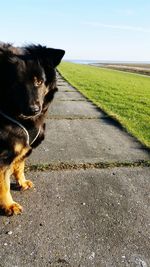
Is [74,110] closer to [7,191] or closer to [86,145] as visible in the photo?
[86,145]

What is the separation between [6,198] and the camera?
15.1ft

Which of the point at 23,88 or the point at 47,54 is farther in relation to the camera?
the point at 47,54

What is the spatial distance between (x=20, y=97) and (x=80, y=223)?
154 centimetres

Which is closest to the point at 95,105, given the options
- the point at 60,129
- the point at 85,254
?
the point at 60,129

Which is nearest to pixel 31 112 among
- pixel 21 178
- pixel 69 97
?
pixel 21 178

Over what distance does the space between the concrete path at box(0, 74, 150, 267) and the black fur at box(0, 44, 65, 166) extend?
81cm

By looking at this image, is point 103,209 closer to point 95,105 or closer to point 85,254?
point 85,254

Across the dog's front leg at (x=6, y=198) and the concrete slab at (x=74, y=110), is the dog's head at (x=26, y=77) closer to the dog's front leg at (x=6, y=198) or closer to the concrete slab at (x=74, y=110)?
the dog's front leg at (x=6, y=198)

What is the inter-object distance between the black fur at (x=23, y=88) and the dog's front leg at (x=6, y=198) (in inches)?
4.7

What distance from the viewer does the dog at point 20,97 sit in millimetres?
4316

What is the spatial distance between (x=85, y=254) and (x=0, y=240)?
34.7 inches

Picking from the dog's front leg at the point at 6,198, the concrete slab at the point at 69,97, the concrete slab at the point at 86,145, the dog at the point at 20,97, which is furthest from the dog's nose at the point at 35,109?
the concrete slab at the point at 69,97

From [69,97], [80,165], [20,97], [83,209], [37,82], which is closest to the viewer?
[20,97]

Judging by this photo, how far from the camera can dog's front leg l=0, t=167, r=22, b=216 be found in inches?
177
